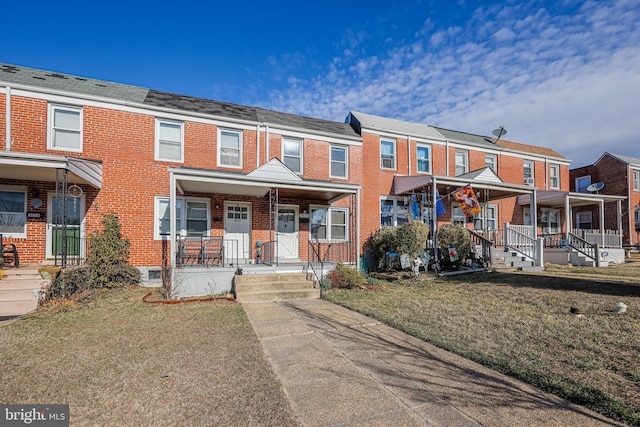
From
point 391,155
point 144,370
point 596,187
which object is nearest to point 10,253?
point 144,370

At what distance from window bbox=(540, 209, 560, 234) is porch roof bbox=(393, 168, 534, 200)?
5.30 meters

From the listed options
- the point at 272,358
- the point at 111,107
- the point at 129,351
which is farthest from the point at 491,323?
the point at 111,107

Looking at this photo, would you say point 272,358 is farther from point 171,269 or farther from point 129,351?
point 171,269

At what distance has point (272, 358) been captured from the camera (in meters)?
4.40

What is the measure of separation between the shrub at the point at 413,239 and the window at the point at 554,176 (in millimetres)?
13570

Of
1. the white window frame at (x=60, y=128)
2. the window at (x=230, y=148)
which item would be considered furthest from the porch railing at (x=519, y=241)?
the white window frame at (x=60, y=128)

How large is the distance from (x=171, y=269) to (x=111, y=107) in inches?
247

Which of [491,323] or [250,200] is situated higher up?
[250,200]

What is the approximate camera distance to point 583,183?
25734 millimetres

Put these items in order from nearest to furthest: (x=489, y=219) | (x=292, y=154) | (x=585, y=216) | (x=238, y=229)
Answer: (x=238, y=229), (x=292, y=154), (x=489, y=219), (x=585, y=216)

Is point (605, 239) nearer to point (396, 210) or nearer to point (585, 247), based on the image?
point (585, 247)

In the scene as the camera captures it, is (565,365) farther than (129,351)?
No

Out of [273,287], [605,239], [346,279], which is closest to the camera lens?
[273,287]

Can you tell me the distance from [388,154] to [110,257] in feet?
40.0
